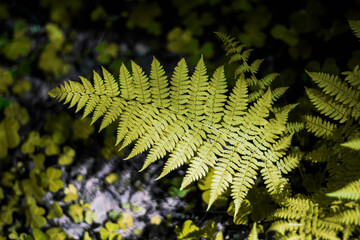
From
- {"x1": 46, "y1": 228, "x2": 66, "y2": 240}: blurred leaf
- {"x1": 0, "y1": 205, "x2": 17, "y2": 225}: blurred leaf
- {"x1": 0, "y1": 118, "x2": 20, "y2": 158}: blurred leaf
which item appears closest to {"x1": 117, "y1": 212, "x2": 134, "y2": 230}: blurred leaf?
{"x1": 46, "y1": 228, "x2": 66, "y2": 240}: blurred leaf

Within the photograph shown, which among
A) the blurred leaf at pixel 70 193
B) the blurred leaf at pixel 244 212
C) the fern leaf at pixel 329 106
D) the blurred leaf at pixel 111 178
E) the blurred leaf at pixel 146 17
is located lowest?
the blurred leaf at pixel 70 193

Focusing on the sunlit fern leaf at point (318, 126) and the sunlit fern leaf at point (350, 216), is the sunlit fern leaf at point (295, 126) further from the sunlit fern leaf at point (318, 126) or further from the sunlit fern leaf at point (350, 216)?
the sunlit fern leaf at point (350, 216)

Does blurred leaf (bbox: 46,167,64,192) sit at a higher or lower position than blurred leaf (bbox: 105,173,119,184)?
lower

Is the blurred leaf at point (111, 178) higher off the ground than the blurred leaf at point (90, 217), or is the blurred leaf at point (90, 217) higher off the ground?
the blurred leaf at point (111, 178)

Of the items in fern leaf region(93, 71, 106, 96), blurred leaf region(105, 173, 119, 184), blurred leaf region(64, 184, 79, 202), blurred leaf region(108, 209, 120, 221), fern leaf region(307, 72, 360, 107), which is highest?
fern leaf region(307, 72, 360, 107)

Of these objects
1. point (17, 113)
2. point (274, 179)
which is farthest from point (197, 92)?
point (17, 113)

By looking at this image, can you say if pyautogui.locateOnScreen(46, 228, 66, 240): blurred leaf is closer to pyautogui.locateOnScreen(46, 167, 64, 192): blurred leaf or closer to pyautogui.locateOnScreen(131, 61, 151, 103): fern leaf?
pyautogui.locateOnScreen(46, 167, 64, 192): blurred leaf

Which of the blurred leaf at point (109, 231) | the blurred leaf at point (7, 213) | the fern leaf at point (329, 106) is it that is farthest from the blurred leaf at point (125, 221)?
the fern leaf at point (329, 106)

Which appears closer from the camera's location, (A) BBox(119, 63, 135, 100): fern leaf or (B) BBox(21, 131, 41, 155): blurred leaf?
(A) BBox(119, 63, 135, 100): fern leaf

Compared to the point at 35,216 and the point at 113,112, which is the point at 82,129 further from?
the point at 113,112
